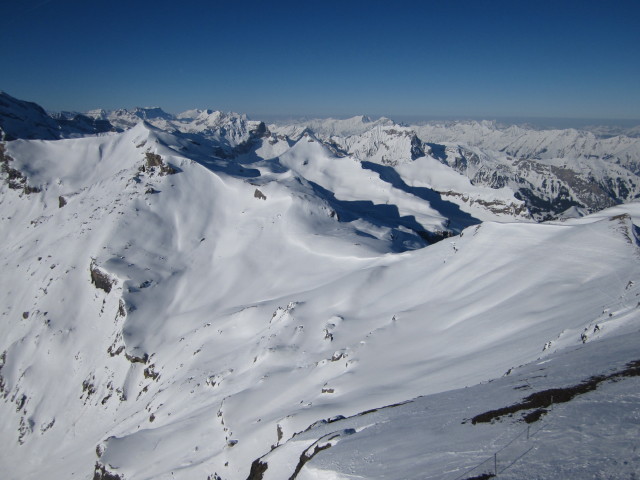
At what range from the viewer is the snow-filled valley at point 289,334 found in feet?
37.0

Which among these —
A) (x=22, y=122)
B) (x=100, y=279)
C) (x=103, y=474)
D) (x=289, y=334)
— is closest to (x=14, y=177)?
(x=22, y=122)

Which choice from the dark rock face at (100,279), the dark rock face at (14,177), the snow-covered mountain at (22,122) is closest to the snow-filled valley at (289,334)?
the dark rock face at (100,279)

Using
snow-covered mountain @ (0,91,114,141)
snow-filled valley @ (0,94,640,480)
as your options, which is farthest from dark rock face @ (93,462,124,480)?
snow-covered mountain @ (0,91,114,141)

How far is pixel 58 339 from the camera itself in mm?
72562

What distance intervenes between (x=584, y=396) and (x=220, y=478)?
27566 millimetres

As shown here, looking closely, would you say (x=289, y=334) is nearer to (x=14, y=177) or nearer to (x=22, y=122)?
(x=14, y=177)

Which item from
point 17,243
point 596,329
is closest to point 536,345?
point 596,329

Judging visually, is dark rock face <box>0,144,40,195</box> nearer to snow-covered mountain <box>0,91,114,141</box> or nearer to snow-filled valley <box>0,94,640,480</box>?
snow-filled valley <box>0,94,640,480</box>

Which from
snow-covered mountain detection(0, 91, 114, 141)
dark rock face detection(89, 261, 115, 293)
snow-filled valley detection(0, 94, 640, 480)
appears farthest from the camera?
snow-covered mountain detection(0, 91, 114, 141)

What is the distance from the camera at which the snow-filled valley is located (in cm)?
1128

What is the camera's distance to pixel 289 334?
153 ft

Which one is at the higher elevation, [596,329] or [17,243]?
[596,329]

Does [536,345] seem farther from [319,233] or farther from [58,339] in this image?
[58,339]

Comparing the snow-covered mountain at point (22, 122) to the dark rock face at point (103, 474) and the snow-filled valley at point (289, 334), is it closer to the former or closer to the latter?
the snow-filled valley at point (289, 334)
